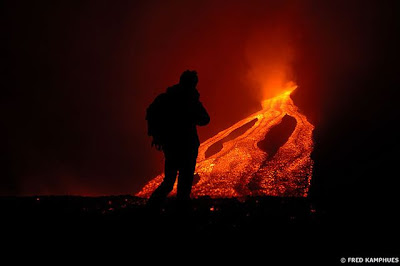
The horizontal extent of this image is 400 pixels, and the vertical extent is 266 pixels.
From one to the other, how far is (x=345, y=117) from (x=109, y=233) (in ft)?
28.3

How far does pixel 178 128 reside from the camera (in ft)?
10.4

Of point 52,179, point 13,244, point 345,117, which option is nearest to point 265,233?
point 13,244

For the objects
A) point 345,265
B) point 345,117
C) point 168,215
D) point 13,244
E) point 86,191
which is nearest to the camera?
point 345,265

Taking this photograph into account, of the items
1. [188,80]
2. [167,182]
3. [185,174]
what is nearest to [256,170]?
[185,174]

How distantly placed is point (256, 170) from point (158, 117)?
412cm

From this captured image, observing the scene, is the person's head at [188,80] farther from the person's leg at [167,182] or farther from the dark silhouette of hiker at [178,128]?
the person's leg at [167,182]

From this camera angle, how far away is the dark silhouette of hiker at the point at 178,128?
314cm

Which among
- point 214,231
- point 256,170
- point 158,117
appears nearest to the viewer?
point 214,231

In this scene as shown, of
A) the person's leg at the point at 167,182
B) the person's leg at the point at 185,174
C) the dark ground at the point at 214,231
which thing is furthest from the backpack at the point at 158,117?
the dark ground at the point at 214,231

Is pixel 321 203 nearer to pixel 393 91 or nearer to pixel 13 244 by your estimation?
pixel 13 244

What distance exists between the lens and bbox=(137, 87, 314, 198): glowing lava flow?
5.28 m

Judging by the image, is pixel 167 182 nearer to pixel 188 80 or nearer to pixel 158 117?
pixel 158 117

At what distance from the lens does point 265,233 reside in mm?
2775

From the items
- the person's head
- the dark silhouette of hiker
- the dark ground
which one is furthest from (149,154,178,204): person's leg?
the person's head
